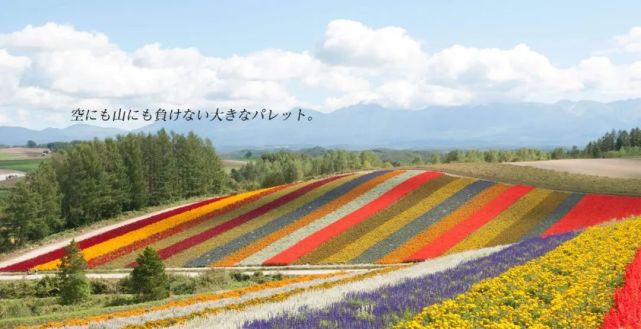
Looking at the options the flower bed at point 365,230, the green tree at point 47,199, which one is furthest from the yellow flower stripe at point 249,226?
the green tree at point 47,199

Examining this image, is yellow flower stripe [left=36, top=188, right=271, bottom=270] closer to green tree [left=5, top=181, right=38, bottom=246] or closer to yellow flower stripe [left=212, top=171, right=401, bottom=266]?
yellow flower stripe [left=212, top=171, right=401, bottom=266]

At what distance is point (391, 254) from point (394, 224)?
6.03 metres

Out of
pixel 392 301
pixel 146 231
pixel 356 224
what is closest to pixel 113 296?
pixel 146 231

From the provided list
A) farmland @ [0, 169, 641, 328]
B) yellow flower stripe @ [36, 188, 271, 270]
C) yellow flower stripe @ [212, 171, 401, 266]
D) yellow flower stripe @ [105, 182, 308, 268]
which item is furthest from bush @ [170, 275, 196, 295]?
yellow flower stripe @ [36, 188, 271, 270]

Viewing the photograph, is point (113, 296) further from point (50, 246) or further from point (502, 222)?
point (502, 222)

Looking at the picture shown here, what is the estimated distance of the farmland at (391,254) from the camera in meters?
11.0

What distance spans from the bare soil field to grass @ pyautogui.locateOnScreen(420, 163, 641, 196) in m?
2.75

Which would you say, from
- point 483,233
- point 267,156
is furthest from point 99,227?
point 267,156

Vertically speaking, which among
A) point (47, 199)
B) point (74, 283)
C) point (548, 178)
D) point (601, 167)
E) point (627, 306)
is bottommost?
point (74, 283)

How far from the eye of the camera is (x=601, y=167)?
61.9 metres

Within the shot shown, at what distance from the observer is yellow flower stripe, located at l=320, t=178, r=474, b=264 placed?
1460 inches

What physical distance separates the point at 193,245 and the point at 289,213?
8.92 meters

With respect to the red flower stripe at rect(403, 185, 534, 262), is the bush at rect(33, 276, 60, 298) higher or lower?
lower

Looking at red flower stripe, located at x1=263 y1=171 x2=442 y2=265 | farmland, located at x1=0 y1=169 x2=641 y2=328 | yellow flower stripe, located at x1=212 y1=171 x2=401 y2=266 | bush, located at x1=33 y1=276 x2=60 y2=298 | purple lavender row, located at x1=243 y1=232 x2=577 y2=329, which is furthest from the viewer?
yellow flower stripe, located at x1=212 y1=171 x2=401 y2=266
